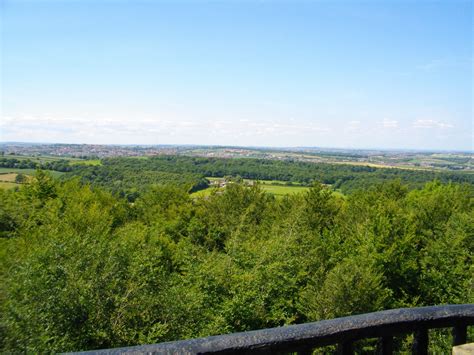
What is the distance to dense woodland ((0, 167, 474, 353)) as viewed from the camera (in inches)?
534

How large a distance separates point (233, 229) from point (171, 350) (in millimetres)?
33866

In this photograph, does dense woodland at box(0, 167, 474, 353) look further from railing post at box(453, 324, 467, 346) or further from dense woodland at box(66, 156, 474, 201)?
dense woodland at box(66, 156, 474, 201)

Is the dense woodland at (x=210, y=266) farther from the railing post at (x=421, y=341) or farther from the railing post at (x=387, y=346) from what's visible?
the railing post at (x=387, y=346)

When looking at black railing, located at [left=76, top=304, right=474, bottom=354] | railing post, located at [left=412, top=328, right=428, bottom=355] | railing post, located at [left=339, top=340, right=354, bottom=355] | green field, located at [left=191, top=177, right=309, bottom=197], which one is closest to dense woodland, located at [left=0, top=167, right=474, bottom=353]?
black railing, located at [left=76, top=304, right=474, bottom=354]

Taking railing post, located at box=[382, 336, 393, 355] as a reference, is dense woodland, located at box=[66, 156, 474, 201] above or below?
below

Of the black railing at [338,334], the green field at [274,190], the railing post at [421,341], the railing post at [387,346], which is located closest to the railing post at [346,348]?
the black railing at [338,334]

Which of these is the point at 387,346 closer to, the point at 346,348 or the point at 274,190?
the point at 346,348

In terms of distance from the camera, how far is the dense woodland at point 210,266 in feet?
44.5

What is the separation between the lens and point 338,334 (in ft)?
8.12

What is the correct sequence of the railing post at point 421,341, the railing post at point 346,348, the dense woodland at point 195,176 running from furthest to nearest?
the dense woodland at point 195,176
the railing post at point 421,341
the railing post at point 346,348

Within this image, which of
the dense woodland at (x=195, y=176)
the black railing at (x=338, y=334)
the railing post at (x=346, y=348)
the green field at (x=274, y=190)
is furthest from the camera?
the dense woodland at (x=195, y=176)

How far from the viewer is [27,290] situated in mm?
13250

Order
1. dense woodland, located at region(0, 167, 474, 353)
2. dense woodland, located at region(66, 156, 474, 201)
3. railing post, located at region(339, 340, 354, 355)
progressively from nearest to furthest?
railing post, located at region(339, 340, 354, 355), dense woodland, located at region(0, 167, 474, 353), dense woodland, located at region(66, 156, 474, 201)

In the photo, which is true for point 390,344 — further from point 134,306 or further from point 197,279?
point 197,279
